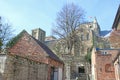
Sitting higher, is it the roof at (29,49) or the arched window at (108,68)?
the roof at (29,49)

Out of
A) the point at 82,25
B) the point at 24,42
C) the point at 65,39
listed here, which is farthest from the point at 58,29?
the point at 24,42

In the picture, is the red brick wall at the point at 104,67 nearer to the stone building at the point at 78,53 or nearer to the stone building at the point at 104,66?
the stone building at the point at 104,66

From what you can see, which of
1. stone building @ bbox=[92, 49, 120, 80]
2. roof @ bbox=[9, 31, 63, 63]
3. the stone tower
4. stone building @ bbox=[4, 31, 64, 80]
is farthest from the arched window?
the stone tower

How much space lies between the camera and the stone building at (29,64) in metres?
9.20

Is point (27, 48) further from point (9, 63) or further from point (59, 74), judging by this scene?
point (9, 63)

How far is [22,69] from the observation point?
10.3m

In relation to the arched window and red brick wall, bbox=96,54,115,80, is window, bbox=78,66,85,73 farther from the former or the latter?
the arched window

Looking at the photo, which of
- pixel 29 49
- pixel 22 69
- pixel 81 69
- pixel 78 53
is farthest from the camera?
pixel 78 53

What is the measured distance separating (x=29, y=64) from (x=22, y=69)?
1.03m

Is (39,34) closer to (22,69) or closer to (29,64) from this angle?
(29,64)

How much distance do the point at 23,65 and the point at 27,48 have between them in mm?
6638

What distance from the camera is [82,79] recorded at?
29328 mm

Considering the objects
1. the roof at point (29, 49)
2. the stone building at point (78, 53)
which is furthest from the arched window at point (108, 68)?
the roof at point (29, 49)

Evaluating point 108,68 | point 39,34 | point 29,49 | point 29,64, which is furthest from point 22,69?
point 39,34
